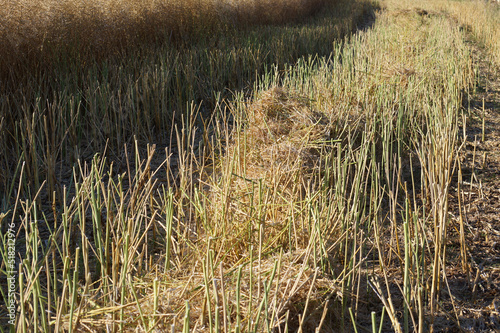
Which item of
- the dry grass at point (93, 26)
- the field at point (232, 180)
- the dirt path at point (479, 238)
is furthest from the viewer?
the dry grass at point (93, 26)

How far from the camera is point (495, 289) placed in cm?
181

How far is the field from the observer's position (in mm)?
1437

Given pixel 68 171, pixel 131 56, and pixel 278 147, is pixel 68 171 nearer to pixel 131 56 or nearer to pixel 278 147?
pixel 278 147

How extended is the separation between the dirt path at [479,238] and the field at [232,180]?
0.04ft

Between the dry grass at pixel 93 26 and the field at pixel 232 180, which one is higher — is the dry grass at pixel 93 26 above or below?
above

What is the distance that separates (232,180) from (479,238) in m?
1.21

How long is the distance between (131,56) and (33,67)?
1.04m

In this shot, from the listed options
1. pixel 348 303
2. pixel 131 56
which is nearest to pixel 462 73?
pixel 131 56

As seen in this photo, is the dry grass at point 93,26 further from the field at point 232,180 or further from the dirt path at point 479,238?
the dirt path at point 479,238

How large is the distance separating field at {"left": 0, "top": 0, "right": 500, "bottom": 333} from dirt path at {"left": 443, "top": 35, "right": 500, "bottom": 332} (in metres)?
0.01

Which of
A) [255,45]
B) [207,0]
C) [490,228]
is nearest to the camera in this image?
[490,228]

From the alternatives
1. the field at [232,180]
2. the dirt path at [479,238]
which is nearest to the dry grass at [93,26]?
the field at [232,180]

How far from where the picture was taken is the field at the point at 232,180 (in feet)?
4.71

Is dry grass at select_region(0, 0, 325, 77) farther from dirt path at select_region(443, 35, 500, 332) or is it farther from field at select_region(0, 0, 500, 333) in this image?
dirt path at select_region(443, 35, 500, 332)
